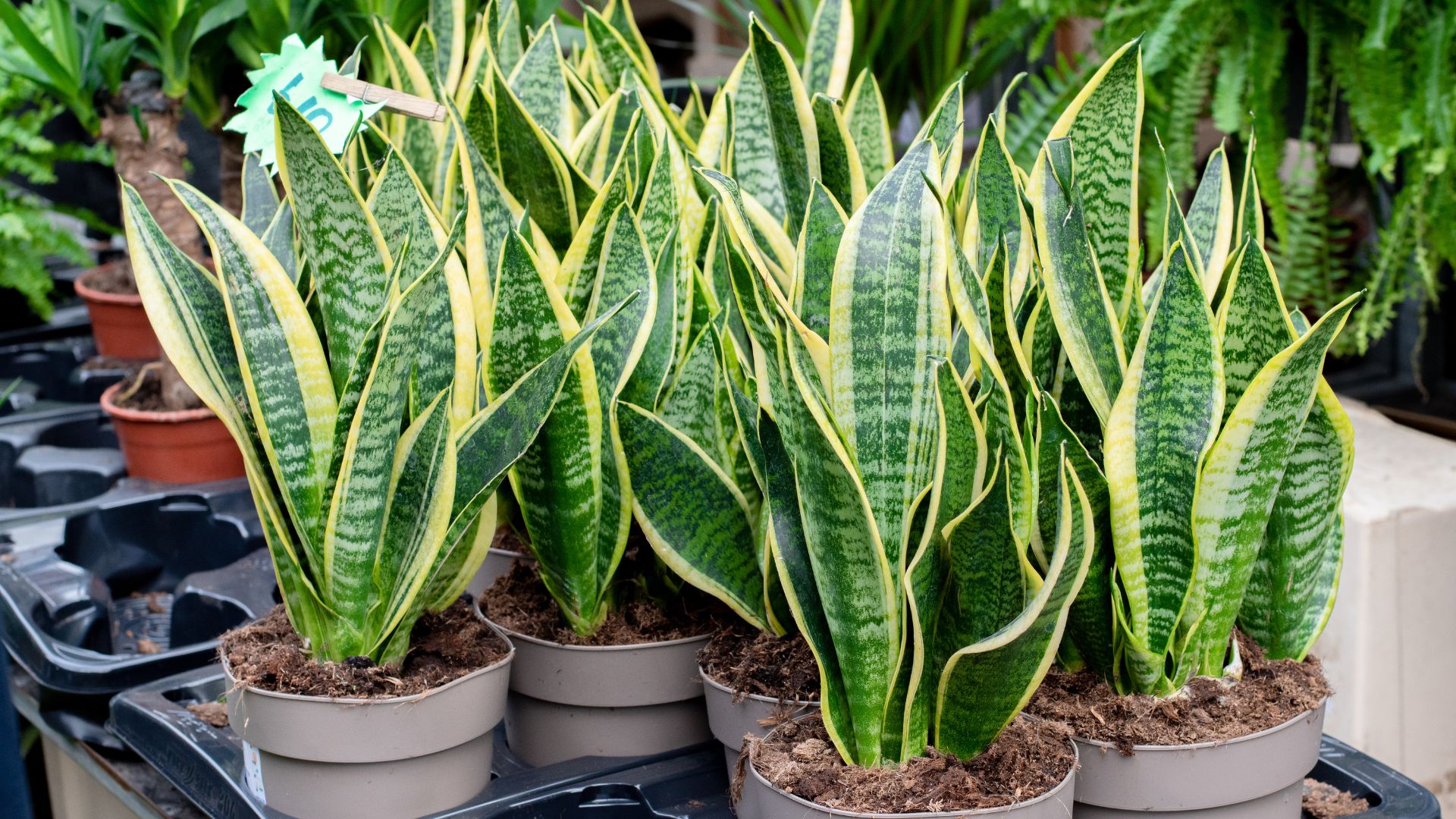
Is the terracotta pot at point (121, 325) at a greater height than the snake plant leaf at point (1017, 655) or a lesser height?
greater

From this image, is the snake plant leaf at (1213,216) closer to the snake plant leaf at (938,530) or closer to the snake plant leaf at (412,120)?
the snake plant leaf at (938,530)

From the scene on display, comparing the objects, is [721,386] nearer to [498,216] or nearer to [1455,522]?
[498,216]

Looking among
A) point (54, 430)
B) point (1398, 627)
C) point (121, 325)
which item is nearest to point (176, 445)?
point (54, 430)

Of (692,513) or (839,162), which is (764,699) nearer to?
(692,513)

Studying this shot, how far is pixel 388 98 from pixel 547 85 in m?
0.32

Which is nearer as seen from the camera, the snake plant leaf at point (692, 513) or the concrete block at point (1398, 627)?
the snake plant leaf at point (692, 513)

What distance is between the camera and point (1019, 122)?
1.71m

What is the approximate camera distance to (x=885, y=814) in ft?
2.08

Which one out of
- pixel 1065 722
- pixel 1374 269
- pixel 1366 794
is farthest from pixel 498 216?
pixel 1374 269

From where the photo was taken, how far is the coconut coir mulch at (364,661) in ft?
2.65

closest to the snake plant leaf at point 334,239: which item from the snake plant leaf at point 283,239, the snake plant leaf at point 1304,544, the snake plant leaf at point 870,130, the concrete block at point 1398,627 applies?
the snake plant leaf at point 283,239

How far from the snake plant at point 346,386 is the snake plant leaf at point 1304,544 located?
1.37 feet

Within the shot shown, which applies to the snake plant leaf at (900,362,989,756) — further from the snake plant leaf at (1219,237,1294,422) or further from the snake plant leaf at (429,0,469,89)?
the snake plant leaf at (429,0,469,89)

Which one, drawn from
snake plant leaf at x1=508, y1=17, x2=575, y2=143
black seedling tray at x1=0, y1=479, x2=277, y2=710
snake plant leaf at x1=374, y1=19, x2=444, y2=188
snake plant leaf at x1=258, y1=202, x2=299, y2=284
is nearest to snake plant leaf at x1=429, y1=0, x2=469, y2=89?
snake plant leaf at x1=374, y1=19, x2=444, y2=188
